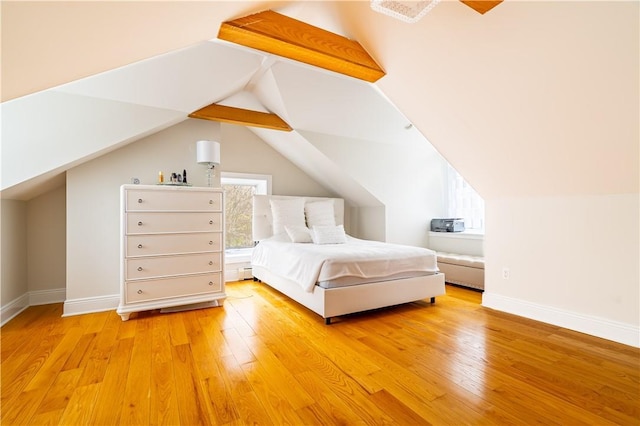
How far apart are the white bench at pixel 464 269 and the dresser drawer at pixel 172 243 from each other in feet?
9.96

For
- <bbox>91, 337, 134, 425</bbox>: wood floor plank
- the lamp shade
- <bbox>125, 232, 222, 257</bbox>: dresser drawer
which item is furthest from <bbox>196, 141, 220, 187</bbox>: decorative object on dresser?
<bbox>91, 337, 134, 425</bbox>: wood floor plank

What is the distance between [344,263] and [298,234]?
132 cm

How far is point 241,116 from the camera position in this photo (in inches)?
142

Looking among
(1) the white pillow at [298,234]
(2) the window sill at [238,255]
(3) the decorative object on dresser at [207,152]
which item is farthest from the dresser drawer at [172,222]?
(2) the window sill at [238,255]

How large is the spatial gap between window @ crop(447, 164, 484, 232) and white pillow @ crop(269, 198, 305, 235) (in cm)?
258

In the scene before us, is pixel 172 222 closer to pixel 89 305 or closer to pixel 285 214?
pixel 89 305

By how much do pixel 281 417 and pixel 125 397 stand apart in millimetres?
848

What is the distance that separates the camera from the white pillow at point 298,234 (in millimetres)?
3803

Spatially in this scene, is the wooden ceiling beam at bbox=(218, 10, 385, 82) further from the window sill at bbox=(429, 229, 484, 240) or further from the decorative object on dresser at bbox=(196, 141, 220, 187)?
the window sill at bbox=(429, 229, 484, 240)

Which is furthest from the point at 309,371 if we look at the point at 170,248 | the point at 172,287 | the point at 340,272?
the point at 170,248

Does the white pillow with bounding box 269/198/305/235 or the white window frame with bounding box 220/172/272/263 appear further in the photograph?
the white window frame with bounding box 220/172/272/263

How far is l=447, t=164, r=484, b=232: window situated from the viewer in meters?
4.53

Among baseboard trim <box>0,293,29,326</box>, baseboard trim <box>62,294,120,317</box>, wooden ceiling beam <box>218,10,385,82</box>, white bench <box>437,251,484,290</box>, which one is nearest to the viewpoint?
wooden ceiling beam <box>218,10,385,82</box>

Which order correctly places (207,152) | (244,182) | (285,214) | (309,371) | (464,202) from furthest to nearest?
1. (464,202)
2. (244,182)
3. (285,214)
4. (207,152)
5. (309,371)
